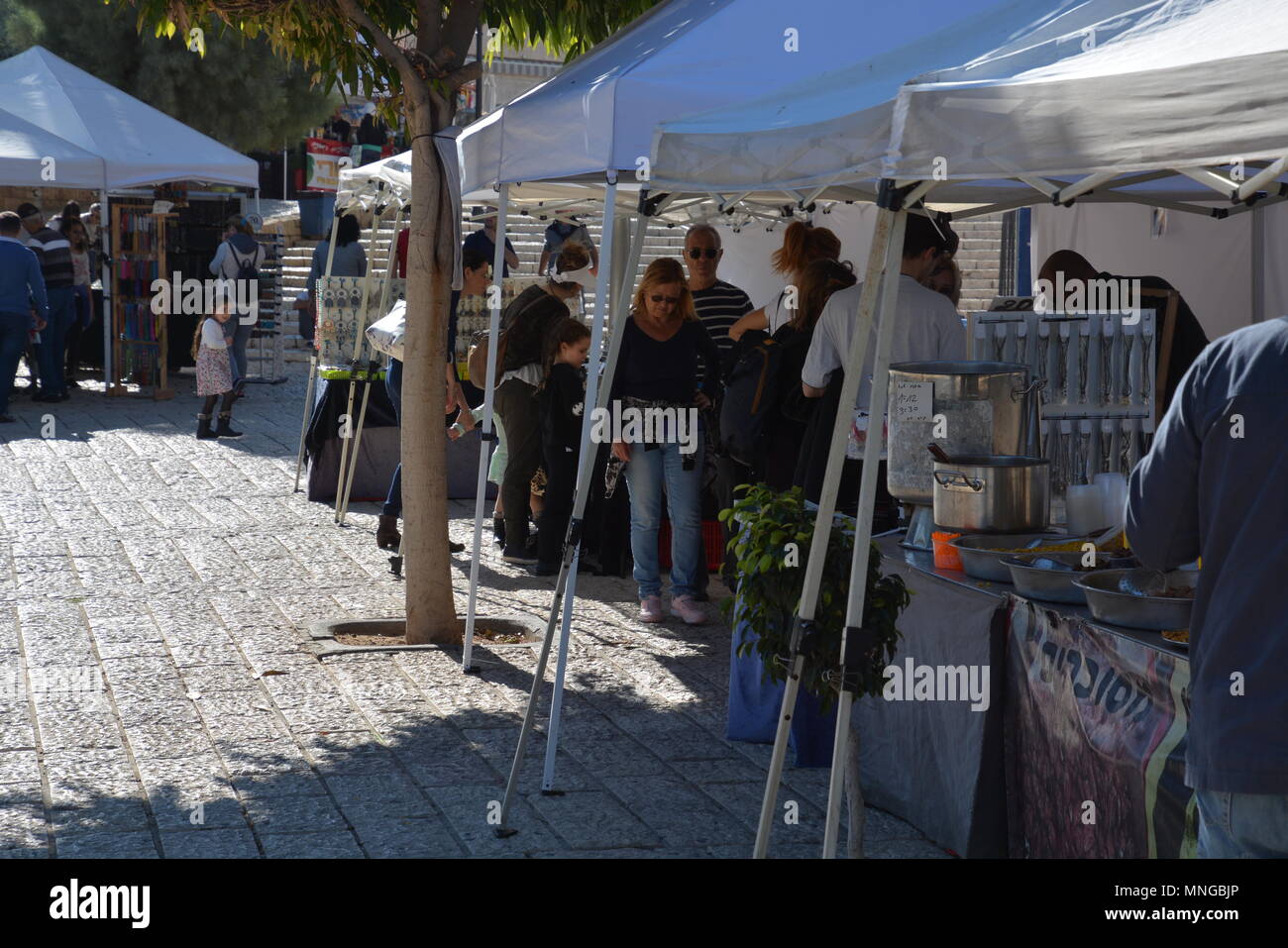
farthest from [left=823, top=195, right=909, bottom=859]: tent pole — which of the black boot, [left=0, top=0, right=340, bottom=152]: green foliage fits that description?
[left=0, top=0, right=340, bottom=152]: green foliage

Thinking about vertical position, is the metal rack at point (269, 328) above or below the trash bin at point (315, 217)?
below

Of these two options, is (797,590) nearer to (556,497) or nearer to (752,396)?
(752,396)

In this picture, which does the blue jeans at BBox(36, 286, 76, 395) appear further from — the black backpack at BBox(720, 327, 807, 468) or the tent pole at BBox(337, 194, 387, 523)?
the black backpack at BBox(720, 327, 807, 468)

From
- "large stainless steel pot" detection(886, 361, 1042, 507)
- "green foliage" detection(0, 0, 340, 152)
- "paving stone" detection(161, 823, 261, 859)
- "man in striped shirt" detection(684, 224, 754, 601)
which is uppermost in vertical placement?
"green foliage" detection(0, 0, 340, 152)

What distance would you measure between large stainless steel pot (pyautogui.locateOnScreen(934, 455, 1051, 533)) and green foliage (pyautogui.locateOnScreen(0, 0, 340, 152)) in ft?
90.6

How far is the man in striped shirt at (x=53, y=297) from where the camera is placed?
57.3 ft

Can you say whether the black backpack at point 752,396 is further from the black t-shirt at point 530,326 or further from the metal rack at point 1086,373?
the black t-shirt at point 530,326

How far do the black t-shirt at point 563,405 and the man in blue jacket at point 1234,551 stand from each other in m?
6.36

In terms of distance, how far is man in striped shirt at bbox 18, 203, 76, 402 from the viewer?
57.3ft

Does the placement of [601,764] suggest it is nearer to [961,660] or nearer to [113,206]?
[961,660]

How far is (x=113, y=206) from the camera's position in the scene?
61.0 feet

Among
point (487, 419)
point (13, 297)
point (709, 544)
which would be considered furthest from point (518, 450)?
point (13, 297)

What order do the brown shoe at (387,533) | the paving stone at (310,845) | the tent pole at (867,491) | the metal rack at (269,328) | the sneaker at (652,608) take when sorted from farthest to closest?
the metal rack at (269,328), the brown shoe at (387,533), the sneaker at (652,608), the paving stone at (310,845), the tent pole at (867,491)

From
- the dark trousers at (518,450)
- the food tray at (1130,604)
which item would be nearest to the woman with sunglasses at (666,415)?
the dark trousers at (518,450)
